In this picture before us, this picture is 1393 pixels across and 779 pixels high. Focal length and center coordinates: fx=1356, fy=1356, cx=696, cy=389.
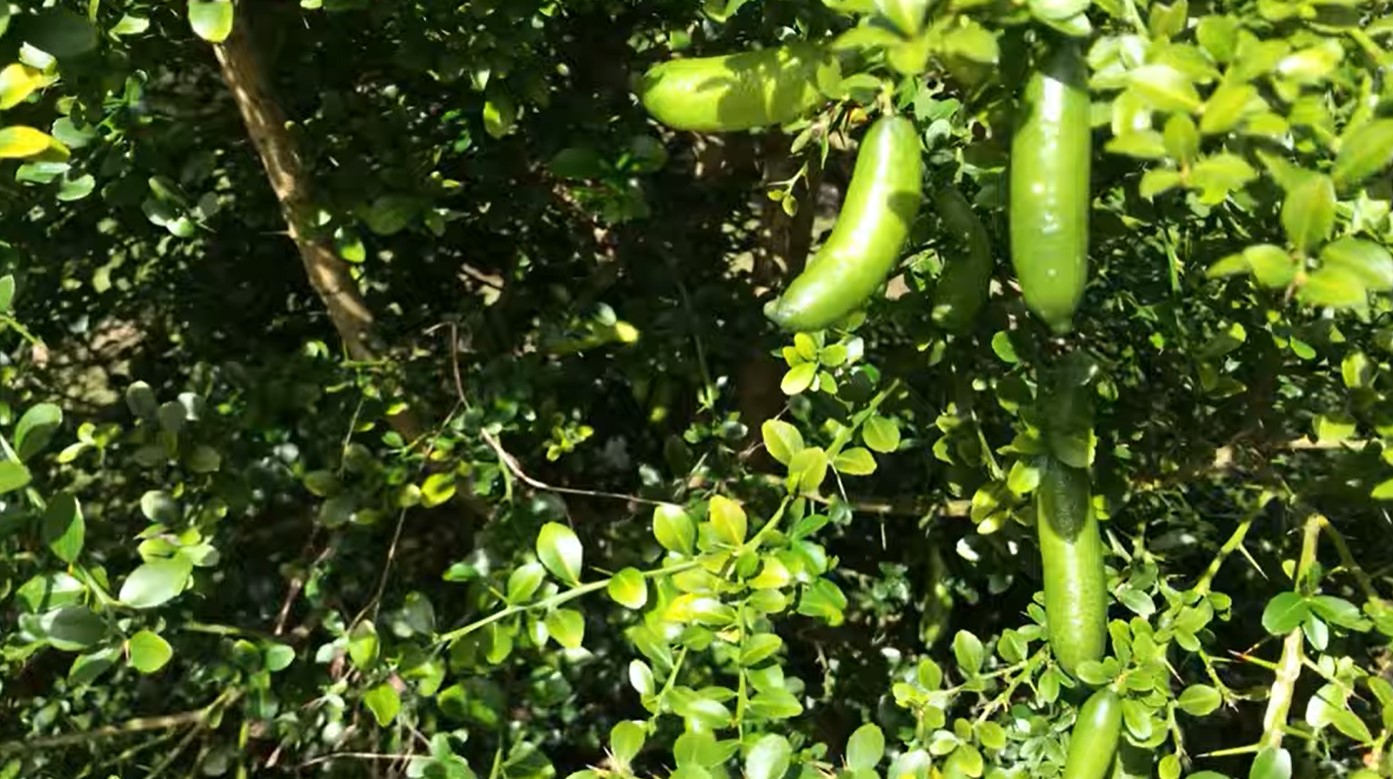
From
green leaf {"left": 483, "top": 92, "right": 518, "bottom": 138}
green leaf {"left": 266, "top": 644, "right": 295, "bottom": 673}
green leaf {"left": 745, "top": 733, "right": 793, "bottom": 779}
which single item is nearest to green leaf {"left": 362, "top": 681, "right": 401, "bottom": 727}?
green leaf {"left": 266, "top": 644, "right": 295, "bottom": 673}

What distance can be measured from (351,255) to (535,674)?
0.54m

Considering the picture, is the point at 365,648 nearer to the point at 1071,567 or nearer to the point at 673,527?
the point at 673,527

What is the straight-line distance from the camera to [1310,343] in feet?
4.48

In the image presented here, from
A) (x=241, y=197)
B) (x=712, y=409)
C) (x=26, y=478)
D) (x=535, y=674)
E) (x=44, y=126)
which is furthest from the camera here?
(x=241, y=197)

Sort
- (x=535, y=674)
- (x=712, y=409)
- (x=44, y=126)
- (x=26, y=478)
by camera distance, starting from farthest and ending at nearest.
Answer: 1. (x=712, y=409)
2. (x=535, y=674)
3. (x=44, y=126)
4. (x=26, y=478)

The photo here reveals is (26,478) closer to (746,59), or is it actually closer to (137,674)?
(746,59)

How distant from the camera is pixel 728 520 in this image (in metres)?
1.24

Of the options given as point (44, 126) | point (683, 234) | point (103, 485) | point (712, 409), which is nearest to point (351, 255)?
point (44, 126)

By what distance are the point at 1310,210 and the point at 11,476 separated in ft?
2.89

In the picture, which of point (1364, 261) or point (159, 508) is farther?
point (159, 508)

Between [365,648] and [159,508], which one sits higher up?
[159,508]

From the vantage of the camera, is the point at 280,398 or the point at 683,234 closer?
the point at 280,398

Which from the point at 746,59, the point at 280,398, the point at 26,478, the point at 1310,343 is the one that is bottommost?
the point at 280,398

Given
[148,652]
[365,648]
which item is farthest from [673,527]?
[148,652]
